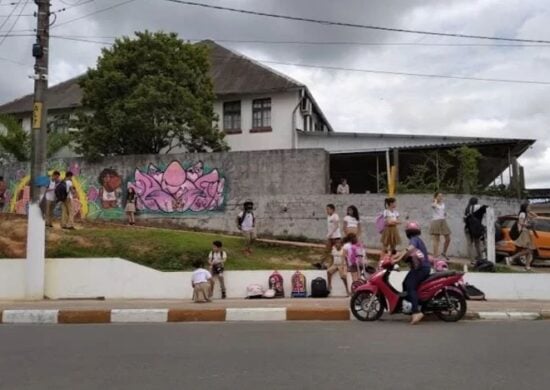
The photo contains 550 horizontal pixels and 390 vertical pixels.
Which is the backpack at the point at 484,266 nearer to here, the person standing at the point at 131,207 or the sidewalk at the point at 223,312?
the sidewalk at the point at 223,312

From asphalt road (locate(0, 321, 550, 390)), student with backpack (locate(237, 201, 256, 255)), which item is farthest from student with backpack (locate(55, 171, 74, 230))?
asphalt road (locate(0, 321, 550, 390))

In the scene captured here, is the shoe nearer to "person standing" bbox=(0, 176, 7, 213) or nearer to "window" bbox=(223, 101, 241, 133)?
"person standing" bbox=(0, 176, 7, 213)

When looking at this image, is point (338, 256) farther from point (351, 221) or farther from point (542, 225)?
point (542, 225)

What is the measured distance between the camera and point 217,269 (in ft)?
46.2

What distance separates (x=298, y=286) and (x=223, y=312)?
3115 millimetres

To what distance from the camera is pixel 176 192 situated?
71.2ft

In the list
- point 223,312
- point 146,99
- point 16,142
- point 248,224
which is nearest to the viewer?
point 223,312

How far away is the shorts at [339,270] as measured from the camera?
45.0ft

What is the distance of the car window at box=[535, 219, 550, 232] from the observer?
55.6ft

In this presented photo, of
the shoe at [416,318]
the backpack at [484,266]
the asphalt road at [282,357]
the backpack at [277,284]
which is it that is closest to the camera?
the asphalt road at [282,357]

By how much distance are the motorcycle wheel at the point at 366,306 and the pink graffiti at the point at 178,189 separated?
37.1ft

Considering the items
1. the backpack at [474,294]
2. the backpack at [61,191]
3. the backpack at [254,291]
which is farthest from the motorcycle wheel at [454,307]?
the backpack at [61,191]

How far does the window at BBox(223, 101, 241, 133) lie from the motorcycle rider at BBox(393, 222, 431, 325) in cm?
2125

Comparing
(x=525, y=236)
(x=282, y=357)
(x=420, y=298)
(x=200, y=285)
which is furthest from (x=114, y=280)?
(x=525, y=236)
